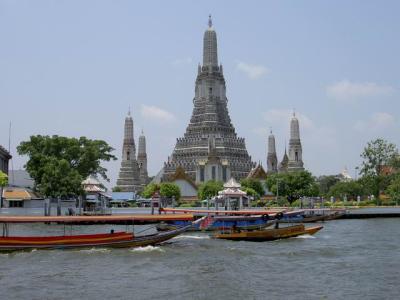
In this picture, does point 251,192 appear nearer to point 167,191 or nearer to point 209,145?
point 167,191

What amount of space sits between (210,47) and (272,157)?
3158 cm

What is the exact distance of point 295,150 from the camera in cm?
13338

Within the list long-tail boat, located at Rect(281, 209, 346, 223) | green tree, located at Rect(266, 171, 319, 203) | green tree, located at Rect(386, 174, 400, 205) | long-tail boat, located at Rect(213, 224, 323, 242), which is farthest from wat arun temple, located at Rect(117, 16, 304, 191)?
long-tail boat, located at Rect(213, 224, 323, 242)

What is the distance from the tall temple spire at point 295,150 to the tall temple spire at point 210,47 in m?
21.4

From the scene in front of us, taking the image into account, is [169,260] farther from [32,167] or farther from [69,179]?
[32,167]

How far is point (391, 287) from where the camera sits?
23.5 metres

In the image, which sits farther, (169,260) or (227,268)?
(169,260)

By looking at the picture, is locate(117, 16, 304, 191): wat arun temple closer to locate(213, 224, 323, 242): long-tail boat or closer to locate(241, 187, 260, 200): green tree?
locate(241, 187, 260, 200): green tree

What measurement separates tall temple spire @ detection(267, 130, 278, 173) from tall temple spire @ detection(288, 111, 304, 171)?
416 inches

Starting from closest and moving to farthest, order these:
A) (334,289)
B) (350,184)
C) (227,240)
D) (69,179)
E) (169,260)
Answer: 1. (334,289)
2. (169,260)
3. (227,240)
4. (69,179)
5. (350,184)

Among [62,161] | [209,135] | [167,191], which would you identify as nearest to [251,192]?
[167,191]

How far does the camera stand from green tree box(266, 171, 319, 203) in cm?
9475

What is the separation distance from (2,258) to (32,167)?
3450 centimetres

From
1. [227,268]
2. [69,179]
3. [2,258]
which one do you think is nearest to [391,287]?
[227,268]
